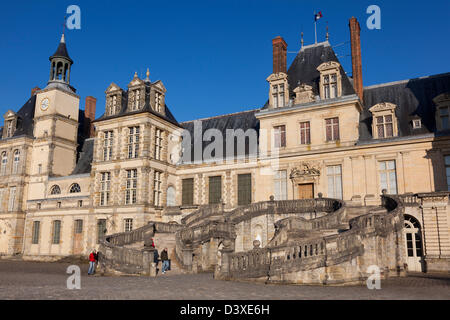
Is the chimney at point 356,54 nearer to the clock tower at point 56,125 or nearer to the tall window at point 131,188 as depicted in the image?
the tall window at point 131,188

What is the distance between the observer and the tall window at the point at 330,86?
27109mm

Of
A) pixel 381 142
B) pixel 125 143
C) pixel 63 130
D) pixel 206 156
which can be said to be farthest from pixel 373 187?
pixel 63 130

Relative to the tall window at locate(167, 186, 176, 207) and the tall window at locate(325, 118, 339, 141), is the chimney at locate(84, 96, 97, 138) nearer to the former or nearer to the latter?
the tall window at locate(167, 186, 176, 207)

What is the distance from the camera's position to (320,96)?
2748 cm

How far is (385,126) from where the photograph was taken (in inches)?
1000

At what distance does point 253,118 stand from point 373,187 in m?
12.4

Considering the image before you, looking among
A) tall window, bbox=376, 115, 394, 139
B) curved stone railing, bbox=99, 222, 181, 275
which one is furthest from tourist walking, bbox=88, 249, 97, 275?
tall window, bbox=376, 115, 394, 139

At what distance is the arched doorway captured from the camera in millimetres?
21125

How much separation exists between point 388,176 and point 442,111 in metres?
5.03

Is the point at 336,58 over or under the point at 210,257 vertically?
over

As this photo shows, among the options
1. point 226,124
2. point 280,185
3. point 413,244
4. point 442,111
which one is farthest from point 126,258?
point 442,111

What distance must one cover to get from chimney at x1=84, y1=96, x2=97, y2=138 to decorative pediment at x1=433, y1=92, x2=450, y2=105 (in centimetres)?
3241

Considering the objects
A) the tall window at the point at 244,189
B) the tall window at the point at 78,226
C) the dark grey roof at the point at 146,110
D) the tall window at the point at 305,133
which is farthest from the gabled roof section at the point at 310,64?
the tall window at the point at 78,226
